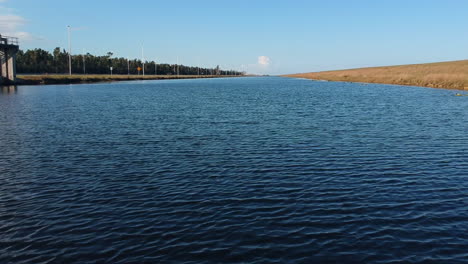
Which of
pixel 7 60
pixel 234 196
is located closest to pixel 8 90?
pixel 7 60

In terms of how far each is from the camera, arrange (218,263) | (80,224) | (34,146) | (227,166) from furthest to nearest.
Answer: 1. (34,146)
2. (227,166)
3. (80,224)
4. (218,263)

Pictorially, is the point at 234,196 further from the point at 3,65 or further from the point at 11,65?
the point at 3,65

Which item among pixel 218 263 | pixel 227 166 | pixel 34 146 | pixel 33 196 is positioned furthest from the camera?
pixel 34 146

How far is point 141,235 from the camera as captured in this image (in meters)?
13.1

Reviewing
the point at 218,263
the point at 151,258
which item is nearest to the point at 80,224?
the point at 151,258

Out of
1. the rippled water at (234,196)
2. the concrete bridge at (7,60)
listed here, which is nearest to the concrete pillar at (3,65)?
the concrete bridge at (7,60)

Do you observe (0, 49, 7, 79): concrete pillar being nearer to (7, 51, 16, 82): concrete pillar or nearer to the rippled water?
(7, 51, 16, 82): concrete pillar

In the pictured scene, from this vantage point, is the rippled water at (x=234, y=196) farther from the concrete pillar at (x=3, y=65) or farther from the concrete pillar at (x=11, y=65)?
the concrete pillar at (x=11, y=65)

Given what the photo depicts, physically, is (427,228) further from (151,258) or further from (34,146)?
(34,146)

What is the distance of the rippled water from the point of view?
1212 cm

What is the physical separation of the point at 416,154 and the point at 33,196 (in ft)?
76.0

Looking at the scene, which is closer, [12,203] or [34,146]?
[12,203]

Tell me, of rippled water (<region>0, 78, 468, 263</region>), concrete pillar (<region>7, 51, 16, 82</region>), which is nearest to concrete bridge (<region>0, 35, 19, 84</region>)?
concrete pillar (<region>7, 51, 16, 82</region>)

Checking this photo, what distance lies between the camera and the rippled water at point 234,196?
12.1 metres
